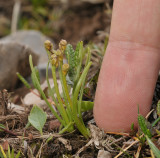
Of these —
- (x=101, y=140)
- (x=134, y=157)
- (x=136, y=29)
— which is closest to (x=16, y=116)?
(x=101, y=140)

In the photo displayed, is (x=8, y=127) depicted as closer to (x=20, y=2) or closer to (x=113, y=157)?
(x=113, y=157)

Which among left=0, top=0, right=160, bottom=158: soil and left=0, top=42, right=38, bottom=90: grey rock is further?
left=0, top=42, right=38, bottom=90: grey rock

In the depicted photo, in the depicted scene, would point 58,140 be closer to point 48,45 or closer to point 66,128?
point 66,128

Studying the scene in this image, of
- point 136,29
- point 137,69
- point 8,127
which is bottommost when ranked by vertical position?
point 8,127

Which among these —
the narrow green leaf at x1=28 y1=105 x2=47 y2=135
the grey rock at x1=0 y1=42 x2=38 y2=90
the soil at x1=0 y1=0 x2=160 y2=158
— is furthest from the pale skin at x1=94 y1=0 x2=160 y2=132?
the grey rock at x1=0 y1=42 x2=38 y2=90

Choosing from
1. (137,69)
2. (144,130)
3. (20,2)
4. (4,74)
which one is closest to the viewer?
(144,130)

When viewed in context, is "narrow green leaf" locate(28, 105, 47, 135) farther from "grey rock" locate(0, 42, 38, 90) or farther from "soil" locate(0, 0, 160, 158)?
"grey rock" locate(0, 42, 38, 90)
